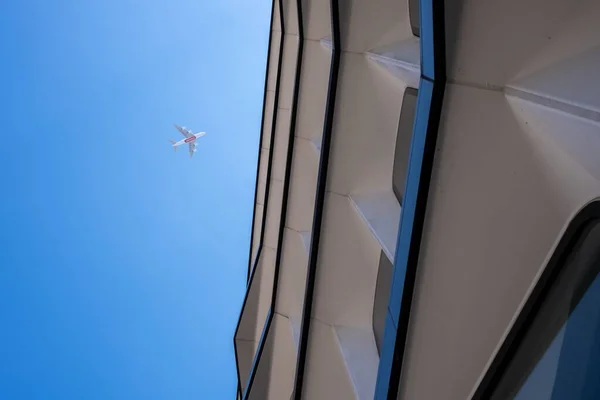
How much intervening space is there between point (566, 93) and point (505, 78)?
0.64 meters

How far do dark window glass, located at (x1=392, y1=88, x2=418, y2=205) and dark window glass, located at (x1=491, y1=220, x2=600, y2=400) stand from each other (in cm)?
346

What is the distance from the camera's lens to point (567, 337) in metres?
2.40

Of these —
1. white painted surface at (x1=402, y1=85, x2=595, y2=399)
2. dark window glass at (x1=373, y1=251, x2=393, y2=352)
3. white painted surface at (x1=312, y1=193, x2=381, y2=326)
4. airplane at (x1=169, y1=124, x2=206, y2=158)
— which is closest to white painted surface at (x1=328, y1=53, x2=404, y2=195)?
white painted surface at (x1=312, y1=193, x2=381, y2=326)

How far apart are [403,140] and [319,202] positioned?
8.13ft

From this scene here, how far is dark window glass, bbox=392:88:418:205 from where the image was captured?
19.8 ft

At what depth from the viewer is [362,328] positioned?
752 cm

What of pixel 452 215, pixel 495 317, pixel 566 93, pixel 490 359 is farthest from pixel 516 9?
pixel 490 359

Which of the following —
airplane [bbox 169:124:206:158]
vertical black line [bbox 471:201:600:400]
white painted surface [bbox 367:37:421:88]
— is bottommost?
airplane [bbox 169:124:206:158]

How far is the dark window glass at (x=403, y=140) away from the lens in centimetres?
602

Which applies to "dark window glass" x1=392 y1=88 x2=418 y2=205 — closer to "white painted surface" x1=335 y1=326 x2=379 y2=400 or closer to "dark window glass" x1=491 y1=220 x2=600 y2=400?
"white painted surface" x1=335 y1=326 x2=379 y2=400

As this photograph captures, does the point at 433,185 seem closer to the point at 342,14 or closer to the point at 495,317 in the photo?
the point at 495,317

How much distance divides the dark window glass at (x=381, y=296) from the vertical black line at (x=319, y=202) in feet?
5.10

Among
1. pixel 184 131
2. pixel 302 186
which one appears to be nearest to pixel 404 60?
pixel 302 186

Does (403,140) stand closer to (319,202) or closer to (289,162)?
(319,202)
